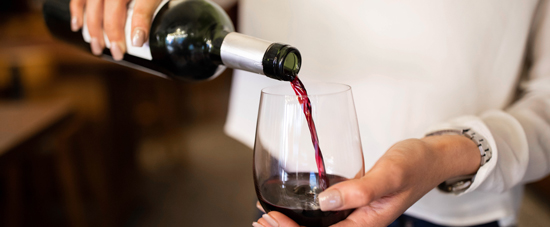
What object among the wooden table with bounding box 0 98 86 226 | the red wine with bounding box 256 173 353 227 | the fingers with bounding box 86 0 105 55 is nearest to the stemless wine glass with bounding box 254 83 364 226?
the red wine with bounding box 256 173 353 227

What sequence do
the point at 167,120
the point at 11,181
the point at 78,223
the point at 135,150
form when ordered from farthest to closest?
the point at 167,120, the point at 135,150, the point at 78,223, the point at 11,181

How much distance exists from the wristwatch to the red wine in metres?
0.23

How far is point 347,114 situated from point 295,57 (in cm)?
11

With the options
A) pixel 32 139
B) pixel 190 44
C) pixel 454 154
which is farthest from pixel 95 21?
pixel 32 139

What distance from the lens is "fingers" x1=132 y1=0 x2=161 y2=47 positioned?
0.65m

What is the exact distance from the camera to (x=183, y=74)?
2.38 feet

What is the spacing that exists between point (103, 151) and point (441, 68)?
2207 mm

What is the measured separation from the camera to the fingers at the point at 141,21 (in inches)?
25.5

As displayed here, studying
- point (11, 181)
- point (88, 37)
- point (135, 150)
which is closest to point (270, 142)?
point (88, 37)

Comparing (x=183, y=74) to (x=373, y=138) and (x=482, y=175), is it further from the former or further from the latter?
(x=482, y=175)

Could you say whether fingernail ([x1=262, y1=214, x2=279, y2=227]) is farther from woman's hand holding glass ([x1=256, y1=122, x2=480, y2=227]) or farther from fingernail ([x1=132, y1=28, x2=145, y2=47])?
fingernail ([x1=132, y1=28, x2=145, y2=47])

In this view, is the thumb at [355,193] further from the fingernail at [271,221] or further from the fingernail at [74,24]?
the fingernail at [74,24]

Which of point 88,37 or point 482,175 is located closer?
point 482,175

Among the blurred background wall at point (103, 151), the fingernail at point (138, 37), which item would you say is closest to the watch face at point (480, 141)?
the fingernail at point (138, 37)
